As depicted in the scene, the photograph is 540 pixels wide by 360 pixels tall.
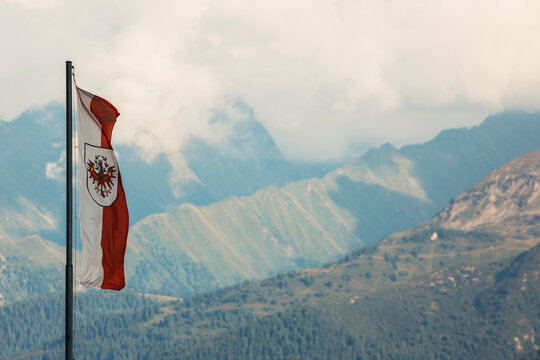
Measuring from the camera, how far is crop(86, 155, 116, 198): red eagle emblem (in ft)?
164

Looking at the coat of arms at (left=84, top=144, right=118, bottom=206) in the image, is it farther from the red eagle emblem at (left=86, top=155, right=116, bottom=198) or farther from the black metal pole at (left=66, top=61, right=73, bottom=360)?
the black metal pole at (left=66, top=61, right=73, bottom=360)

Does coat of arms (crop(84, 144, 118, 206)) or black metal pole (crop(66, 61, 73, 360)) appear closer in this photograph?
black metal pole (crop(66, 61, 73, 360))

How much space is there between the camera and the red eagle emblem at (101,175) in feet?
164

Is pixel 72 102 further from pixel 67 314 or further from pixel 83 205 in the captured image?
pixel 67 314

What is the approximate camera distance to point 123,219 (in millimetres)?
51750

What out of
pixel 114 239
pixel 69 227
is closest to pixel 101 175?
pixel 69 227

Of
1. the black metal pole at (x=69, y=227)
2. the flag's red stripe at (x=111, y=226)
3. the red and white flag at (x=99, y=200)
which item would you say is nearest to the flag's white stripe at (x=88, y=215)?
A: the red and white flag at (x=99, y=200)

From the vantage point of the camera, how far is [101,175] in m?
50.6

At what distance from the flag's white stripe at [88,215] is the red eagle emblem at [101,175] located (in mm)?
502

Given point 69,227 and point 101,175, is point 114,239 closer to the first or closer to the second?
point 69,227

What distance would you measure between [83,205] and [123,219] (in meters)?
2.45

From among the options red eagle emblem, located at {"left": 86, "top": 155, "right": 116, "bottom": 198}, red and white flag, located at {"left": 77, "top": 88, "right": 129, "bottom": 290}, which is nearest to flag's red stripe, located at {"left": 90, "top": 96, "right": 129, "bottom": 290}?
red and white flag, located at {"left": 77, "top": 88, "right": 129, "bottom": 290}

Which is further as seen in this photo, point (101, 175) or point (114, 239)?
point (114, 239)

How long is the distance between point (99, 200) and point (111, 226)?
1380mm
